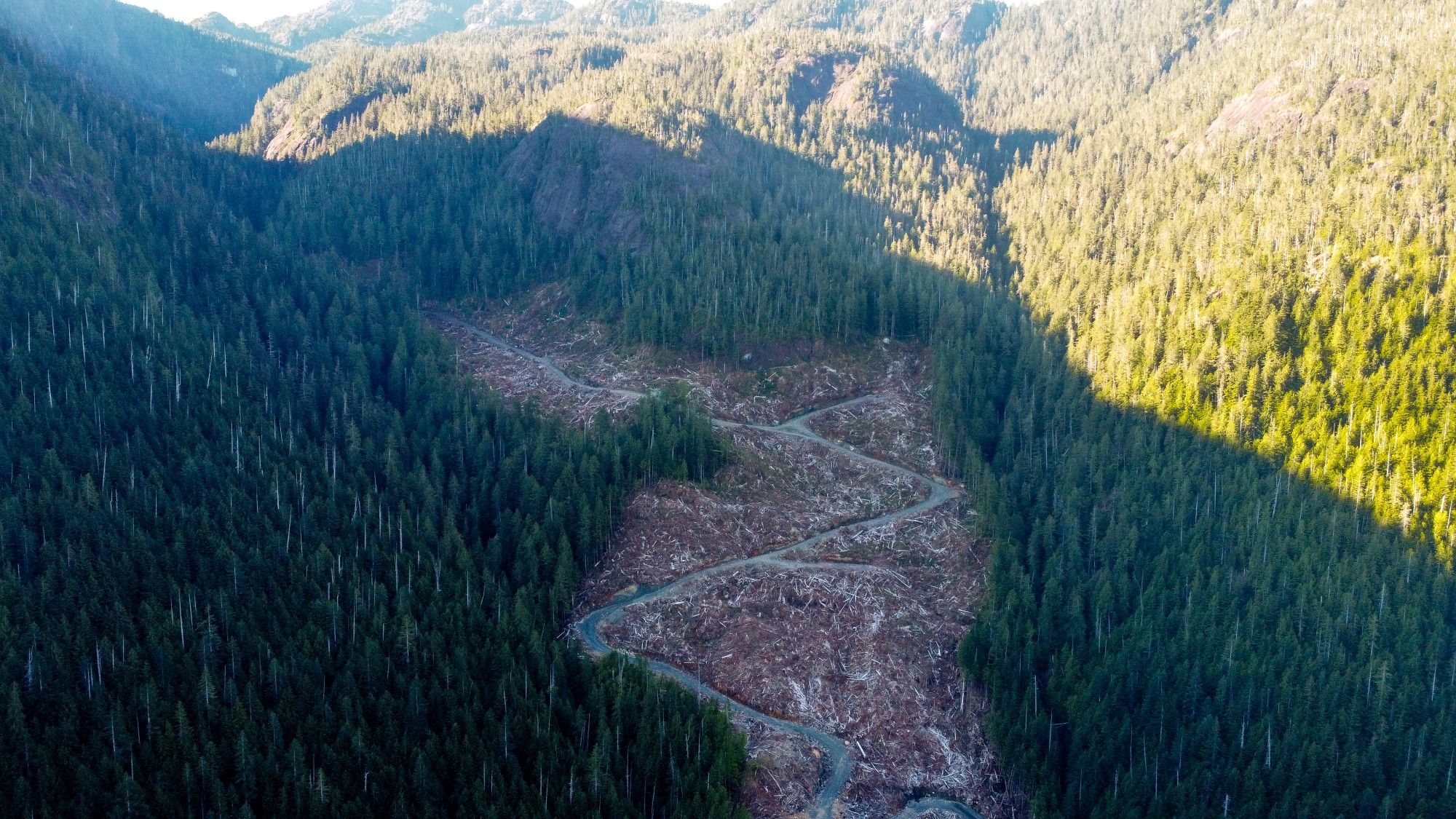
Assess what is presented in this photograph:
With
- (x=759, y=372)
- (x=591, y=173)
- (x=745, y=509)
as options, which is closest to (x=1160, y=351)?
(x=759, y=372)

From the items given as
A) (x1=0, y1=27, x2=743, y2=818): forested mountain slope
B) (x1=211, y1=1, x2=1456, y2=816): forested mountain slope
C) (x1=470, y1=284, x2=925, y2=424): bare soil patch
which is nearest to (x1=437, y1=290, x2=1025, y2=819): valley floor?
(x1=470, y1=284, x2=925, y2=424): bare soil patch

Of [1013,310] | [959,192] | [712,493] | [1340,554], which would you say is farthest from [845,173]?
[1340,554]

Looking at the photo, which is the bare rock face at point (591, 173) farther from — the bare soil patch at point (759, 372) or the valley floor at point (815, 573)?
the valley floor at point (815, 573)

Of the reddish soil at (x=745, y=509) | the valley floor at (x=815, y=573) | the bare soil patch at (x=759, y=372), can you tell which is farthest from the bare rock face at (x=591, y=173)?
the reddish soil at (x=745, y=509)

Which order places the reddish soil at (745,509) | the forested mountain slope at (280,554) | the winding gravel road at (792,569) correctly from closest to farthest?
the forested mountain slope at (280,554), the winding gravel road at (792,569), the reddish soil at (745,509)

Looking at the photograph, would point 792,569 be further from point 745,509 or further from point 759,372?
point 759,372

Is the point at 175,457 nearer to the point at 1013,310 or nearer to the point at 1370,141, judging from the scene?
the point at 1013,310
